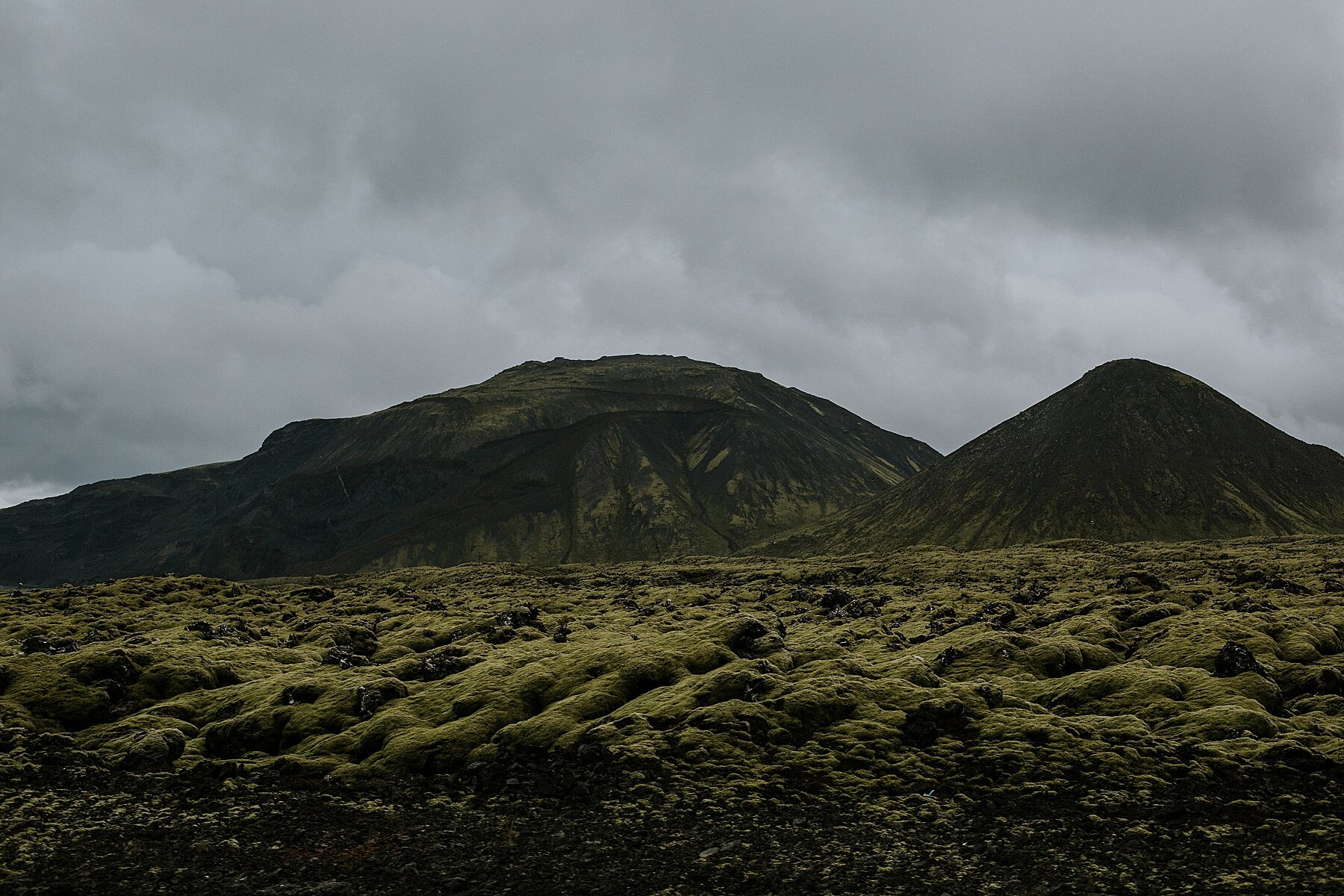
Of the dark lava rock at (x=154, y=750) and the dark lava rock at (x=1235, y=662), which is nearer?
the dark lava rock at (x=154, y=750)

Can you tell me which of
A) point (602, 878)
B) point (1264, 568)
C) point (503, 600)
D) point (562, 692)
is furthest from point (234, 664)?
point (1264, 568)

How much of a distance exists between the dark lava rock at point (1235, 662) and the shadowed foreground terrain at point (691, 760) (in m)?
0.09

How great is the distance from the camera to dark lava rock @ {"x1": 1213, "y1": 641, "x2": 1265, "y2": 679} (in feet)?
93.9

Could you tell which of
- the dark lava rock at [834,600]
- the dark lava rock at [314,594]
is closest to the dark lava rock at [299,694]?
the dark lava rock at [834,600]

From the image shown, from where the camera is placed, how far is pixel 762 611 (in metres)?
59.9

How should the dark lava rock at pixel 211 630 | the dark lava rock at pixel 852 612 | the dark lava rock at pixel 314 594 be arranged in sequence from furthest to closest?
1. the dark lava rock at pixel 314 594
2. the dark lava rock at pixel 852 612
3. the dark lava rock at pixel 211 630

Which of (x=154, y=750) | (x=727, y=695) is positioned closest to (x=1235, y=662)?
(x=727, y=695)

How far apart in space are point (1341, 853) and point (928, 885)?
8716 mm

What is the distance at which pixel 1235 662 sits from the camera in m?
28.8

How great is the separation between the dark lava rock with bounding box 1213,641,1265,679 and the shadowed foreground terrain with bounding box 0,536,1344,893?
90 mm

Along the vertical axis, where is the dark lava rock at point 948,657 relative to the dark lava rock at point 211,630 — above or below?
below

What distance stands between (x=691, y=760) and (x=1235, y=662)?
20.0m

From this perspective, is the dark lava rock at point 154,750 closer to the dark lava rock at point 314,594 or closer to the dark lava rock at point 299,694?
the dark lava rock at point 299,694

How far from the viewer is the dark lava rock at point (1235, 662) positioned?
93.9ft
